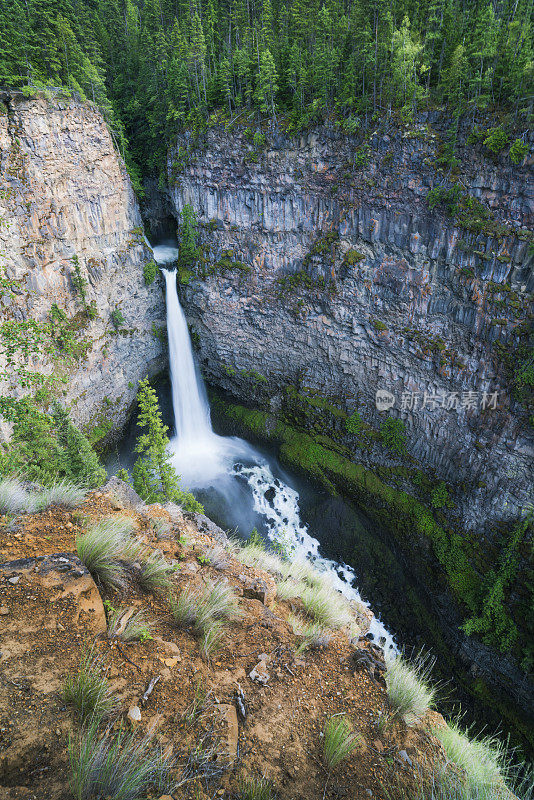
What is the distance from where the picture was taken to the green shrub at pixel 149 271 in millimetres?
21875

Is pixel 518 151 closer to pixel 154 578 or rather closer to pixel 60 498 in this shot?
pixel 154 578

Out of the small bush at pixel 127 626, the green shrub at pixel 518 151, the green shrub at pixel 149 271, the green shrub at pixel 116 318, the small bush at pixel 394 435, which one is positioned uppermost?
the green shrub at pixel 518 151

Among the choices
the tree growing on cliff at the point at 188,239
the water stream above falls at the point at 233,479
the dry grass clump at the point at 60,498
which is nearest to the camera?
the dry grass clump at the point at 60,498

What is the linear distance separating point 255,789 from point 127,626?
1.75 meters

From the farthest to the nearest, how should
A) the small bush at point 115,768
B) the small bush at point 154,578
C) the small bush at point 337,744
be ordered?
1. the small bush at point 154,578
2. the small bush at point 337,744
3. the small bush at point 115,768

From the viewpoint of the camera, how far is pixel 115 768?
101 inches

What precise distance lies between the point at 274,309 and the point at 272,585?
1758 cm

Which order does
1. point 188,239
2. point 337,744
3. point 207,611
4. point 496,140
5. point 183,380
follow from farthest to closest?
point 183,380
point 188,239
point 496,140
point 207,611
point 337,744

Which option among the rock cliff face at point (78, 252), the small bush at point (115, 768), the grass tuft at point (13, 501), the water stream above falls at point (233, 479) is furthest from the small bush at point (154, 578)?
the water stream above falls at point (233, 479)

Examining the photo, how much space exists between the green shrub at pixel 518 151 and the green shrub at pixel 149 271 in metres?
17.1

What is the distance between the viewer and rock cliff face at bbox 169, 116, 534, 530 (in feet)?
52.1

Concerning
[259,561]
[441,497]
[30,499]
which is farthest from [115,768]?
[441,497]

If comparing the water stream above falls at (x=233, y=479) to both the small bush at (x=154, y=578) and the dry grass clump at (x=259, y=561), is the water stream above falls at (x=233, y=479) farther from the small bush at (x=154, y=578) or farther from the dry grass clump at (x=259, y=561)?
the small bush at (x=154, y=578)

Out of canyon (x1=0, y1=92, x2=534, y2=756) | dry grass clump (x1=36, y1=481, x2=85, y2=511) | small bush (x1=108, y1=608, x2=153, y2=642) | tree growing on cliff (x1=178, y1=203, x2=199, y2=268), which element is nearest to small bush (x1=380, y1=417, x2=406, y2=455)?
canyon (x1=0, y1=92, x2=534, y2=756)
